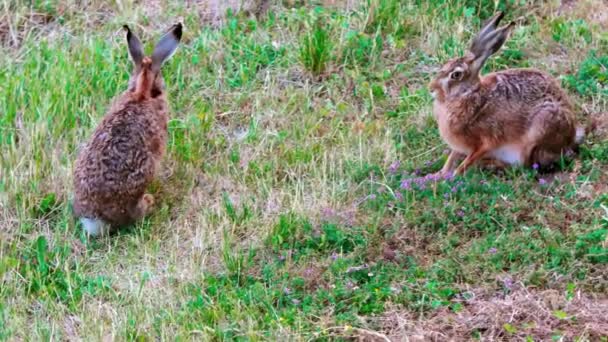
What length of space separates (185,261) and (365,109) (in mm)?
2161

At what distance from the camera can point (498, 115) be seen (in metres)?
7.18

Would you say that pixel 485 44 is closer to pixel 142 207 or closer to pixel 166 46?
pixel 166 46

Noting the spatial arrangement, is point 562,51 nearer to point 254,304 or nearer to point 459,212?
point 459,212

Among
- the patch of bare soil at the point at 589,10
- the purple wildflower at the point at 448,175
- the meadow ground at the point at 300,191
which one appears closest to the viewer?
the meadow ground at the point at 300,191

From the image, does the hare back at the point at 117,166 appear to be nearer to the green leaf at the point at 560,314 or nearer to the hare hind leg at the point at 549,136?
the hare hind leg at the point at 549,136

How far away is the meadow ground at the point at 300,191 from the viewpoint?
5996mm

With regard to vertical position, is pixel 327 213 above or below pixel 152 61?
below

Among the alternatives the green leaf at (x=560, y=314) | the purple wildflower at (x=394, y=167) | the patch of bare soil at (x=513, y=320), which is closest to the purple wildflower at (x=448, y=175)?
the purple wildflower at (x=394, y=167)

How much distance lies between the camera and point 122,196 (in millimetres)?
7215

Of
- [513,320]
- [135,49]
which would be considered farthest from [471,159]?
[135,49]

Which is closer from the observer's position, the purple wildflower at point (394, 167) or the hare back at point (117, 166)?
the hare back at point (117, 166)

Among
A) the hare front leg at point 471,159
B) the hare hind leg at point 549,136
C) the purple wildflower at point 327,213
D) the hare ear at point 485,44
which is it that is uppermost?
the hare ear at point 485,44

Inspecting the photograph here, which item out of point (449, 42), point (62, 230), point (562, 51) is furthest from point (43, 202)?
point (562, 51)

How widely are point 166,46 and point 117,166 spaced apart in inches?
43.9
